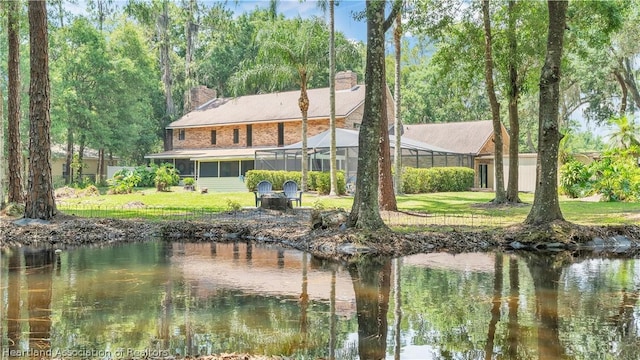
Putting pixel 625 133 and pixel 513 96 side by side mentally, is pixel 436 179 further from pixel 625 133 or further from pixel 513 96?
pixel 513 96

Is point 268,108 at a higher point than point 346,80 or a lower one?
lower

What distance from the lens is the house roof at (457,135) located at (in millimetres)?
36000

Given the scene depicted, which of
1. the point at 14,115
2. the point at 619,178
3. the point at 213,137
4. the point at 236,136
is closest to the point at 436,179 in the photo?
the point at 619,178

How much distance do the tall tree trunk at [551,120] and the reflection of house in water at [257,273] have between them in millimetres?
5260

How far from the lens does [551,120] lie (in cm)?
1169

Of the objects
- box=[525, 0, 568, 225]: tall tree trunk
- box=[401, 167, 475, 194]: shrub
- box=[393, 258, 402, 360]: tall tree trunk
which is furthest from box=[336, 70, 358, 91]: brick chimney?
box=[393, 258, 402, 360]: tall tree trunk

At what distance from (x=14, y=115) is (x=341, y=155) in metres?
17.2

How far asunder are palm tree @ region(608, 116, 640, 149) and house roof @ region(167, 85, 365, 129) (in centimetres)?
1437

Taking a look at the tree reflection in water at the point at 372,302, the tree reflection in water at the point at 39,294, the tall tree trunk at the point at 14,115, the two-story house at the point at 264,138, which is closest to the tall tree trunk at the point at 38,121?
the tall tree trunk at the point at 14,115

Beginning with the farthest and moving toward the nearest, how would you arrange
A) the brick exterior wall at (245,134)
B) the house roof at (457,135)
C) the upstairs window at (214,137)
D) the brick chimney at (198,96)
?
the brick chimney at (198,96)
the upstairs window at (214,137)
the house roof at (457,135)
the brick exterior wall at (245,134)

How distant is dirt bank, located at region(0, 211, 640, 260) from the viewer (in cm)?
1067

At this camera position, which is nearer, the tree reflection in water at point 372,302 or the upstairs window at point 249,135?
the tree reflection in water at point 372,302

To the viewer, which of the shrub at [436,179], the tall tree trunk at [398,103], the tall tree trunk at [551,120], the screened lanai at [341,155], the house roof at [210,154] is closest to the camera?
the tall tree trunk at [551,120]

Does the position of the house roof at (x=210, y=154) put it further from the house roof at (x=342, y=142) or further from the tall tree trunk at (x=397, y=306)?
the tall tree trunk at (x=397, y=306)
